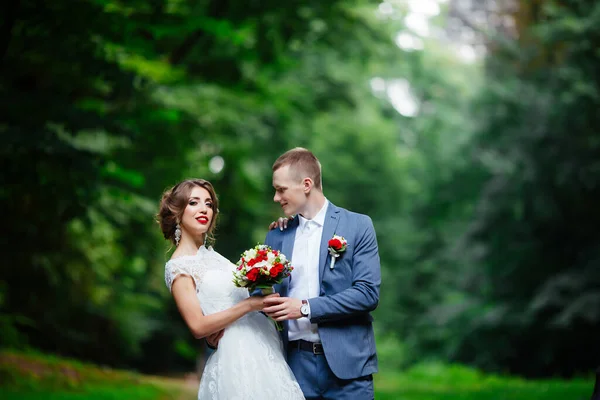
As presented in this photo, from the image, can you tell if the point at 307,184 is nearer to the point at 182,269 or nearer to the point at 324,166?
Result: the point at 182,269

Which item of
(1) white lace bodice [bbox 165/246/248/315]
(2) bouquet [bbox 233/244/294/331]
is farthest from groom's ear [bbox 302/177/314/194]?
(1) white lace bodice [bbox 165/246/248/315]

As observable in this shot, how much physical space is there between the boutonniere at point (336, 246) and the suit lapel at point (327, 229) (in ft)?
0.14

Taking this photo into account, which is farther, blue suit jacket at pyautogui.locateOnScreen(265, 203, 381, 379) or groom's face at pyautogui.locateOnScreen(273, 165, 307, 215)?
groom's face at pyautogui.locateOnScreen(273, 165, 307, 215)

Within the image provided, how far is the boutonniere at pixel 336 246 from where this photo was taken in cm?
404

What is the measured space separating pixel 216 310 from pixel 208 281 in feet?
0.58

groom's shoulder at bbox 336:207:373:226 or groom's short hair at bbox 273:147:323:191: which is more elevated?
groom's short hair at bbox 273:147:323:191

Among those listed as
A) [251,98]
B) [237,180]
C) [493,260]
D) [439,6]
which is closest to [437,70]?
[439,6]

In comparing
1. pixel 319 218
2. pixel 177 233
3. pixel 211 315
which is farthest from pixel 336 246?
pixel 177 233

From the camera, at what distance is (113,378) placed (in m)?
12.7

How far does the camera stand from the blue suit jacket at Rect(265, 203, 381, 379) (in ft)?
13.0

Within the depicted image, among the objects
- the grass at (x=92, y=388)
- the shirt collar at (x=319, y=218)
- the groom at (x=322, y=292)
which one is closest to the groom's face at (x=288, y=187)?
the groom at (x=322, y=292)

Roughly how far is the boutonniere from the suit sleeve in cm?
13

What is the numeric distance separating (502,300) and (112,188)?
15044mm

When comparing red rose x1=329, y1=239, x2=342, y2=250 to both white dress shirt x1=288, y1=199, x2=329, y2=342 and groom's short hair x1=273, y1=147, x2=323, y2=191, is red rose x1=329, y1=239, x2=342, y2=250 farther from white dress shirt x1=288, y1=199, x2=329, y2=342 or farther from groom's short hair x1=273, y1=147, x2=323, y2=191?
groom's short hair x1=273, y1=147, x2=323, y2=191
